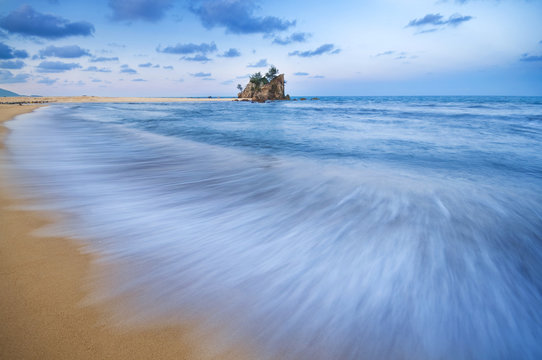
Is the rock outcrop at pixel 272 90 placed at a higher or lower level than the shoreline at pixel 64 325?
higher

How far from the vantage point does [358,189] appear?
15.6 feet

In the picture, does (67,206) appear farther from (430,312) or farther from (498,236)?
(498,236)

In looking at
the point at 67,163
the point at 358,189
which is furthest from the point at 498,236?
the point at 67,163

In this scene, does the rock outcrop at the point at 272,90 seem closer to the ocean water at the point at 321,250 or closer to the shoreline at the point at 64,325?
the ocean water at the point at 321,250

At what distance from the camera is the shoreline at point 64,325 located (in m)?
1.35

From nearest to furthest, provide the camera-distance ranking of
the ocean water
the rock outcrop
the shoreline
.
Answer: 1. the shoreline
2. the ocean water
3. the rock outcrop

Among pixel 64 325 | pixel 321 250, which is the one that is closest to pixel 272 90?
pixel 321 250

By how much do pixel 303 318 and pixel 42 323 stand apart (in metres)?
1.59

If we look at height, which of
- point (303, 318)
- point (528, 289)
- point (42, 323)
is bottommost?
point (528, 289)

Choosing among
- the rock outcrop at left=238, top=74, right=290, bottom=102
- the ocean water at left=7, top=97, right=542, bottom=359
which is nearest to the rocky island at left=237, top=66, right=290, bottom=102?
the rock outcrop at left=238, top=74, right=290, bottom=102

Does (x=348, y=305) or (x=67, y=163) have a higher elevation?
(x=67, y=163)

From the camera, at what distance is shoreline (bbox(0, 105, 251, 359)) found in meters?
1.35

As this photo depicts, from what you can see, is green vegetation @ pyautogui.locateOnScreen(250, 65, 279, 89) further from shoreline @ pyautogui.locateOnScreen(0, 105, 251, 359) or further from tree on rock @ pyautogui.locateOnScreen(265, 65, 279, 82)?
shoreline @ pyautogui.locateOnScreen(0, 105, 251, 359)

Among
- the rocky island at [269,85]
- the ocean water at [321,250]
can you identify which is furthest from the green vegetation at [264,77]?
the ocean water at [321,250]
